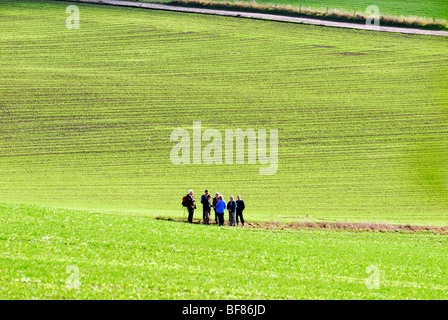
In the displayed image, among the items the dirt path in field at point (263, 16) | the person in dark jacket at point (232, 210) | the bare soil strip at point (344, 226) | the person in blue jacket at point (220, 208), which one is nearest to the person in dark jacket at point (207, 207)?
the person in blue jacket at point (220, 208)

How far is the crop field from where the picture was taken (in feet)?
223

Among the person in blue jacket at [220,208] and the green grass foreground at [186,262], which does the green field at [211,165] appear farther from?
the person in blue jacket at [220,208]

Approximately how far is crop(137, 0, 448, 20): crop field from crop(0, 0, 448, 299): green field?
22.9 ft

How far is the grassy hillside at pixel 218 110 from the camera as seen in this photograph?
1457 inches

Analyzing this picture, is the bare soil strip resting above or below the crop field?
below

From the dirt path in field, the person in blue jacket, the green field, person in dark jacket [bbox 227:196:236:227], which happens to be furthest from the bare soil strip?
the dirt path in field

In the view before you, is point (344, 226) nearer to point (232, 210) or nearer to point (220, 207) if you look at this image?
point (232, 210)

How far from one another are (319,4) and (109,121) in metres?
35.6

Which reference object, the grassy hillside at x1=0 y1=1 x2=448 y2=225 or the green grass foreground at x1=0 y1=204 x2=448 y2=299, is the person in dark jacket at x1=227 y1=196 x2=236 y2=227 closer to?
the green grass foreground at x1=0 y1=204 x2=448 y2=299

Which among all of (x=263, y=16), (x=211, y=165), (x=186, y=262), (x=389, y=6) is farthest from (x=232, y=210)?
(x=389, y=6)

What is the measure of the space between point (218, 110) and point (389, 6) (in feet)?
110

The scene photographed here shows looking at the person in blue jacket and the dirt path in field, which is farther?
the dirt path in field

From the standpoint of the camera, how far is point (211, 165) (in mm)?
40812

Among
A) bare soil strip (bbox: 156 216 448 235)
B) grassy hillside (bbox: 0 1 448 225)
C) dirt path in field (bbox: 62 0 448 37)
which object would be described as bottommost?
bare soil strip (bbox: 156 216 448 235)
